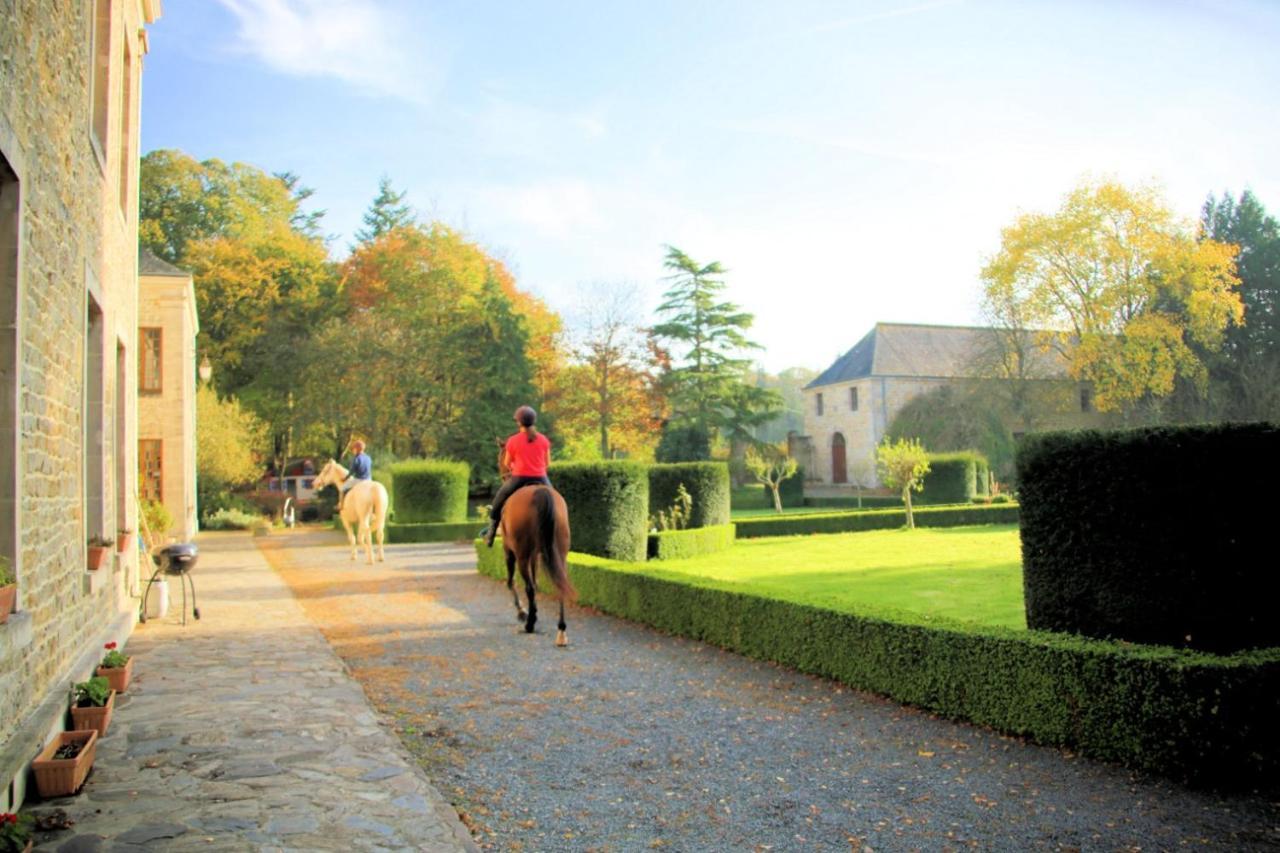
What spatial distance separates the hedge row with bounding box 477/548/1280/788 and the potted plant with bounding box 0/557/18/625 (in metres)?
5.51

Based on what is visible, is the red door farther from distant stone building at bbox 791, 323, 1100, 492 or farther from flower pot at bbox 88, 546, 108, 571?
flower pot at bbox 88, 546, 108, 571

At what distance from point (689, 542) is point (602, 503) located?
439 cm

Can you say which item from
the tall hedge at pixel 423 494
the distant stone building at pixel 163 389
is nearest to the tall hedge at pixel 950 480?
the tall hedge at pixel 423 494

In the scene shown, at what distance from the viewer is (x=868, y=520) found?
25406 mm

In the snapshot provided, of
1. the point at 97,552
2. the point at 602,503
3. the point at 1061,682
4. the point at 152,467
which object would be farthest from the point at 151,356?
the point at 1061,682

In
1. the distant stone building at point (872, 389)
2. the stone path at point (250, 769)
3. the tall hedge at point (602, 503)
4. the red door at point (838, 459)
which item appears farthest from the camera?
the red door at point (838, 459)

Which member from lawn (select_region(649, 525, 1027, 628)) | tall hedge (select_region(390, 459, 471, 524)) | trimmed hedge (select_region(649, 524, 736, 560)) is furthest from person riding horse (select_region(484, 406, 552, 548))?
tall hedge (select_region(390, 459, 471, 524))

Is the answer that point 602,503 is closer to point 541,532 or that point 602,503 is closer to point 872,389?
point 541,532

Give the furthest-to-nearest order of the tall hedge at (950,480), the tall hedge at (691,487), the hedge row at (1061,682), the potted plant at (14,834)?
the tall hedge at (950,480) < the tall hedge at (691,487) < the hedge row at (1061,682) < the potted plant at (14,834)

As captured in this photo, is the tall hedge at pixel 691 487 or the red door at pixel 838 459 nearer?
the tall hedge at pixel 691 487

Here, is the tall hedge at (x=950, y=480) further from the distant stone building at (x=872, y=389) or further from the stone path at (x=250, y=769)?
the stone path at (x=250, y=769)

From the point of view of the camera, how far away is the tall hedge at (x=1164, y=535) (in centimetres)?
603

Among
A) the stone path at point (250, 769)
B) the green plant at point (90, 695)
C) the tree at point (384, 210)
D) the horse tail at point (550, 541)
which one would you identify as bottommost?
the stone path at point (250, 769)

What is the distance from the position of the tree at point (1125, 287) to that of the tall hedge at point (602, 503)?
86.5ft
